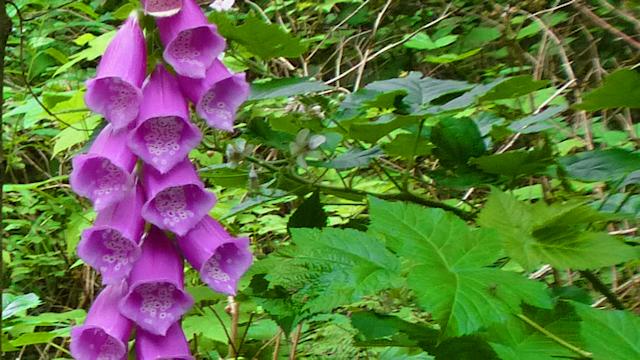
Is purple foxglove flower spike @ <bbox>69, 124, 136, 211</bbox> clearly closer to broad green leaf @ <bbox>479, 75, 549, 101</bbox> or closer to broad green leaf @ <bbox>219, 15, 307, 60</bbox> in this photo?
broad green leaf @ <bbox>219, 15, 307, 60</bbox>

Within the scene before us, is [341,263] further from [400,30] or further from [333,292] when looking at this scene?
[400,30]

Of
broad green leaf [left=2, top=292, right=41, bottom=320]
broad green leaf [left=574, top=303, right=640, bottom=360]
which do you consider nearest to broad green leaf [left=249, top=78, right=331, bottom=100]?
broad green leaf [left=574, top=303, right=640, bottom=360]

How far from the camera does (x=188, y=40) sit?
829mm

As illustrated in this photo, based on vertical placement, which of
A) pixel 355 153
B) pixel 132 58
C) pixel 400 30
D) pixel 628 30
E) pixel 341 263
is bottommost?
pixel 400 30

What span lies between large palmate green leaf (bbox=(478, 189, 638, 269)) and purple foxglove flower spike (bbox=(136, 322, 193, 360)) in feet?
1.33

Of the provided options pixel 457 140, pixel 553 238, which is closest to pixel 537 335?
pixel 553 238

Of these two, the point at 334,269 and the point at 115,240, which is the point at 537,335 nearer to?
the point at 334,269

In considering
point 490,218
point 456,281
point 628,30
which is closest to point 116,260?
point 456,281

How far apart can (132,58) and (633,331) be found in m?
0.59

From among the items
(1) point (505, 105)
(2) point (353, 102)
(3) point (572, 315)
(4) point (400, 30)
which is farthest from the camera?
(4) point (400, 30)

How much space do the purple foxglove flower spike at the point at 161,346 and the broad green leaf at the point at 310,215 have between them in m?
0.40

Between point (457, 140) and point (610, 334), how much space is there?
0.43m

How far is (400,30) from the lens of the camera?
377 centimetres

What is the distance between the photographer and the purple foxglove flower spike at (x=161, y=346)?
32.2 inches
